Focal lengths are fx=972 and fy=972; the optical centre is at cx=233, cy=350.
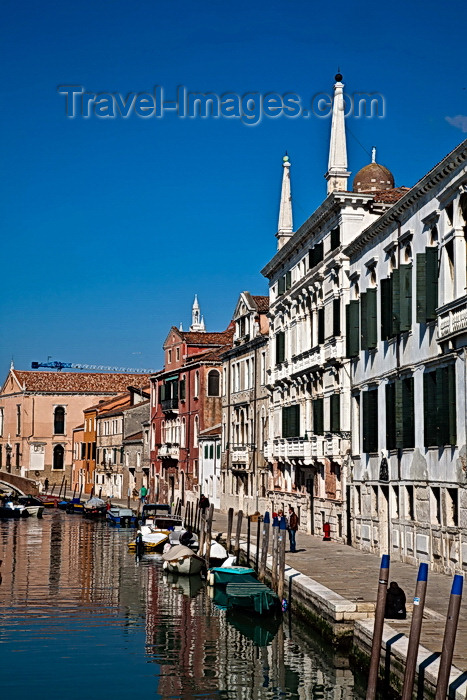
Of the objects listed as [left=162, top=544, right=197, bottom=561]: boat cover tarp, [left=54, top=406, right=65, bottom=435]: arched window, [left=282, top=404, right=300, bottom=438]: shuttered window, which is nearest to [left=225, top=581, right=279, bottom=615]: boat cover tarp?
[left=162, top=544, right=197, bottom=561]: boat cover tarp

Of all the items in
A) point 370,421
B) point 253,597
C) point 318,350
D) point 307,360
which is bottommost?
point 253,597

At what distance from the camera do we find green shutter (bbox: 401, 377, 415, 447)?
22828 mm

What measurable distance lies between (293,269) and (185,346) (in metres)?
21.4

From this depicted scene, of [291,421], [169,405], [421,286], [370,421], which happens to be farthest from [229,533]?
[169,405]

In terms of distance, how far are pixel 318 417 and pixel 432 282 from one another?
10671 mm

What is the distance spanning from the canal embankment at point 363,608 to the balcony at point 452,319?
16.5 feet

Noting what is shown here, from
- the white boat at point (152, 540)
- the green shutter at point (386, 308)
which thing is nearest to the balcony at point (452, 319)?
the green shutter at point (386, 308)

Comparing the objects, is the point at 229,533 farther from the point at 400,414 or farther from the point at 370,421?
the point at 400,414

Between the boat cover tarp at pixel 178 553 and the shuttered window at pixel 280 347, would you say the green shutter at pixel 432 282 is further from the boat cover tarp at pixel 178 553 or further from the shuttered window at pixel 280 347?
the shuttered window at pixel 280 347

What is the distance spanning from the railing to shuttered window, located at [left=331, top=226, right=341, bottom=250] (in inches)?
1103

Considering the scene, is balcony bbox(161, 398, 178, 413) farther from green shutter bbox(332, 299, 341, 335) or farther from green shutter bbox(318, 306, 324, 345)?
green shutter bbox(332, 299, 341, 335)

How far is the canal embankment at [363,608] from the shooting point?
12062mm

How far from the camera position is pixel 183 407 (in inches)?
2196

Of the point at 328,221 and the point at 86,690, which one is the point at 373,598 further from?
the point at 328,221
